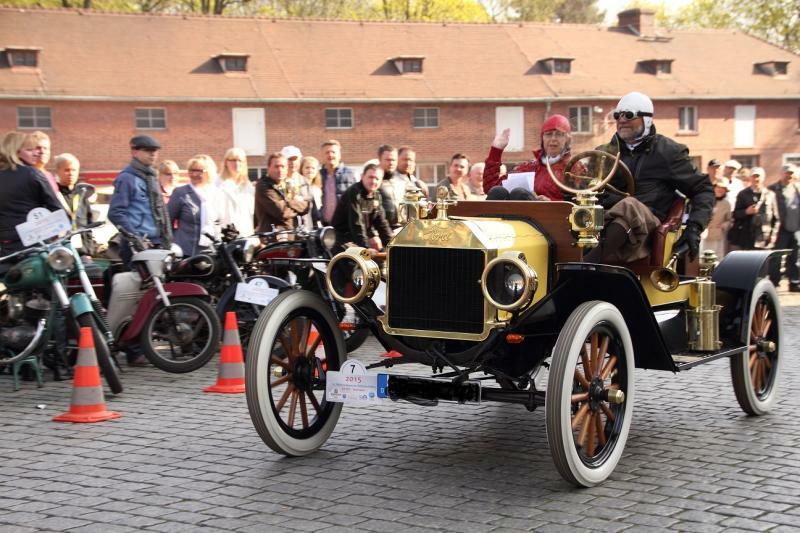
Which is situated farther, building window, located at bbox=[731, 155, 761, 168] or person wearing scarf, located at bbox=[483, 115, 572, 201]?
building window, located at bbox=[731, 155, 761, 168]

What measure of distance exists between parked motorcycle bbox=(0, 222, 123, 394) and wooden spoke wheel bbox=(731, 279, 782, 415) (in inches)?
191

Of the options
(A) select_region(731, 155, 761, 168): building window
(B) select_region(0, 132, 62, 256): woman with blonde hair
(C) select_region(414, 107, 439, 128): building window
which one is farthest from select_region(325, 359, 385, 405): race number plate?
(A) select_region(731, 155, 761, 168): building window

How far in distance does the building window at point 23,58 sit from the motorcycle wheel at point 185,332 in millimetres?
35683

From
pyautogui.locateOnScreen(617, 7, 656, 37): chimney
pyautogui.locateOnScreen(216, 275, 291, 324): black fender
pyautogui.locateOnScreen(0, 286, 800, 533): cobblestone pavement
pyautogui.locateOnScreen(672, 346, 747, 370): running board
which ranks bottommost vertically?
pyautogui.locateOnScreen(0, 286, 800, 533): cobblestone pavement

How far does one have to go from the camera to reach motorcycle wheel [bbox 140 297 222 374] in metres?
8.91

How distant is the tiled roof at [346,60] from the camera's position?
1639 inches

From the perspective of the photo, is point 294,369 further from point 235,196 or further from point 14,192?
point 235,196

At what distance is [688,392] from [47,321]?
514cm

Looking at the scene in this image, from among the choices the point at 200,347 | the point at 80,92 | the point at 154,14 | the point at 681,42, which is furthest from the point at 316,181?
the point at 681,42

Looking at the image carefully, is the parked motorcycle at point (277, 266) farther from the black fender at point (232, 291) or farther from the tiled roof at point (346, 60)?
the tiled roof at point (346, 60)

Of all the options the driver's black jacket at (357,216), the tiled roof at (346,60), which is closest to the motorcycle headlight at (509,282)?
the driver's black jacket at (357,216)

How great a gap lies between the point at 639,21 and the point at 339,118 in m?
18.1

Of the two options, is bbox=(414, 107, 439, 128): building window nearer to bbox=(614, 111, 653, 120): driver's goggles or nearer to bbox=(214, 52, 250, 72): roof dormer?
bbox=(214, 52, 250, 72): roof dormer

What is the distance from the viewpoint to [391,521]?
473cm
